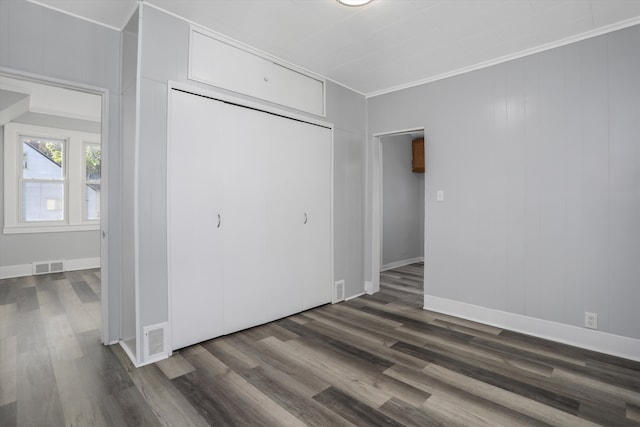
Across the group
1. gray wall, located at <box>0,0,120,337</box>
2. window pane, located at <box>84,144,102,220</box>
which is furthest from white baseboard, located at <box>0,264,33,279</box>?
gray wall, located at <box>0,0,120,337</box>

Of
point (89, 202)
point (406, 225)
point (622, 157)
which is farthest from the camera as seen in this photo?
point (406, 225)

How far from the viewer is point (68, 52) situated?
246 centimetres

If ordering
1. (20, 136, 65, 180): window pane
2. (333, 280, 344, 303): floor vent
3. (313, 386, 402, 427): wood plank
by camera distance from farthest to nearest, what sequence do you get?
(20, 136, 65, 180): window pane → (333, 280, 344, 303): floor vent → (313, 386, 402, 427): wood plank

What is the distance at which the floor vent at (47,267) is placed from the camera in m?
5.24

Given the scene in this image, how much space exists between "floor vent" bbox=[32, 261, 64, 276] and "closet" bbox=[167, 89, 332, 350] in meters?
4.31

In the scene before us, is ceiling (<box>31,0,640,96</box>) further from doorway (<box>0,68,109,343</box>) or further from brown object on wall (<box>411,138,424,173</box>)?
doorway (<box>0,68,109,343</box>)

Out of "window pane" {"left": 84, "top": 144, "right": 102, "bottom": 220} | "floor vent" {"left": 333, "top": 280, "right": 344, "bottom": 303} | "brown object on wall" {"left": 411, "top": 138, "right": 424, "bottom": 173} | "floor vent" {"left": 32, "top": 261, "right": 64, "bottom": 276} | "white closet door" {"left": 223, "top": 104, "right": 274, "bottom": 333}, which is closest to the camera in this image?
"white closet door" {"left": 223, "top": 104, "right": 274, "bottom": 333}

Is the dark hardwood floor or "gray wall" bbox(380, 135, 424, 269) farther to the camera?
"gray wall" bbox(380, 135, 424, 269)

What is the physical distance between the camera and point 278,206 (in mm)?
3334

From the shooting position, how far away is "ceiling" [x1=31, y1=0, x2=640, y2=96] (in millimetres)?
2354

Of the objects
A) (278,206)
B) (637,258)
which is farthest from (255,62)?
(637,258)

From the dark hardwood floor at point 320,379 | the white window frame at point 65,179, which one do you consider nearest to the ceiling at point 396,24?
the dark hardwood floor at point 320,379

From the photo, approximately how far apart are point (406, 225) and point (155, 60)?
5224 millimetres

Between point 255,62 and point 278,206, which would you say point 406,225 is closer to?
point 278,206
